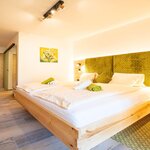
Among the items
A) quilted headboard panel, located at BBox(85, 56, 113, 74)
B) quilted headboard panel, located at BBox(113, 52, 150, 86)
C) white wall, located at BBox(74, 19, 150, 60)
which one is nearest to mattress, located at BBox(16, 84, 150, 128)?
quilted headboard panel, located at BBox(113, 52, 150, 86)

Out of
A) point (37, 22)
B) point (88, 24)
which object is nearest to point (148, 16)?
point (88, 24)

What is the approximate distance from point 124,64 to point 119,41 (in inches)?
27.4

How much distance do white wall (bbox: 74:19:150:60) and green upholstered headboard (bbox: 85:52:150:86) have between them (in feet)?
0.54

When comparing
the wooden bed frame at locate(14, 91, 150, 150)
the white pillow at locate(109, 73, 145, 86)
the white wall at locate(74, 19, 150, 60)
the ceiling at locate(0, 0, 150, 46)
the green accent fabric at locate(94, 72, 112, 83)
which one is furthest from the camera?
the green accent fabric at locate(94, 72, 112, 83)

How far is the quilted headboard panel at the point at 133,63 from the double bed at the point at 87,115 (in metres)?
1.12

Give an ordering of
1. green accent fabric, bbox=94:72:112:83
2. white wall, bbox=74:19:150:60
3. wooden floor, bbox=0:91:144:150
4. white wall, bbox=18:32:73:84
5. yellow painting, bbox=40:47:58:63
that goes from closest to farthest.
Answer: wooden floor, bbox=0:91:144:150 < white wall, bbox=74:19:150:60 < green accent fabric, bbox=94:72:112:83 < white wall, bbox=18:32:73:84 < yellow painting, bbox=40:47:58:63

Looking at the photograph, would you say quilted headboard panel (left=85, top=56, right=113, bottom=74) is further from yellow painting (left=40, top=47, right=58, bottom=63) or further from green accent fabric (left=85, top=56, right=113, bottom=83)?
yellow painting (left=40, top=47, right=58, bottom=63)

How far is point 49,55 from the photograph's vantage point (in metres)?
4.90

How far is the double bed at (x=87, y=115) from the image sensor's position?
1452mm

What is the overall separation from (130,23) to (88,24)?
3.67 ft

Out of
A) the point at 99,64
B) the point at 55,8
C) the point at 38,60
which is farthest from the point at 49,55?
the point at 55,8

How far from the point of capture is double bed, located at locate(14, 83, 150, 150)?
1.45 m

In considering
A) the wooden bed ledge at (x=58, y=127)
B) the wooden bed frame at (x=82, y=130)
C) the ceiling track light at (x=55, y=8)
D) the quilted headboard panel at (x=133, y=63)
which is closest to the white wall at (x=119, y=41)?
the quilted headboard panel at (x=133, y=63)

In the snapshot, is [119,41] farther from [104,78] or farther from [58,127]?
[58,127]
